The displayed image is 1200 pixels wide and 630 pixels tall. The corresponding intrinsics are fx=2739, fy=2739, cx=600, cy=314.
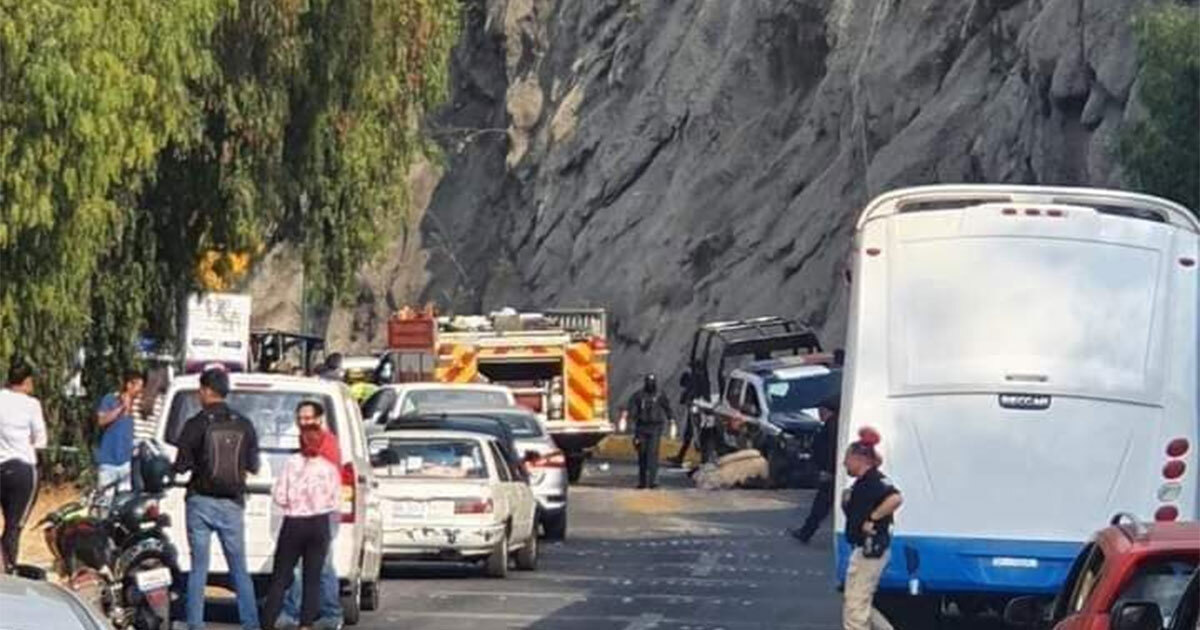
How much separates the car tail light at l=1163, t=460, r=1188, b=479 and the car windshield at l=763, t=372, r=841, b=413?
24063 mm

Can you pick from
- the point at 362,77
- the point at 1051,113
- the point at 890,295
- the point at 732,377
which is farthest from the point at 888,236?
the point at 1051,113

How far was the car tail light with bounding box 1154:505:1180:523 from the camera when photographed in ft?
57.7

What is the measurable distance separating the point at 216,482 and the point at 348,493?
1.81 metres

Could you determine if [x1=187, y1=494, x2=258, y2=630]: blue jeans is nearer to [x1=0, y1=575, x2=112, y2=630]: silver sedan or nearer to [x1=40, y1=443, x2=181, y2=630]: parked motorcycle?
[x1=40, y1=443, x2=181, y2=630]: parked motorcycle

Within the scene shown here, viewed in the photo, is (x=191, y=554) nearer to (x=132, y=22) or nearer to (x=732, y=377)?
(x=132, y=22)

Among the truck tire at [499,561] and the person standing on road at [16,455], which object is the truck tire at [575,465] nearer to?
the truck tire at [499,561]

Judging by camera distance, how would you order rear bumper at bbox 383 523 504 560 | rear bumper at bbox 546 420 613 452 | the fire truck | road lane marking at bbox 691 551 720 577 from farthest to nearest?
the fire truck → rear bumper at bbox 546 420 613 452 → road lane marking at bbox 691 551 720 577 → rear bumper at bbox 383 523 504 560

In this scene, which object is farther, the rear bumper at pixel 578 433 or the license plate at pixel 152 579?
the rear bumper at pixel 578 433

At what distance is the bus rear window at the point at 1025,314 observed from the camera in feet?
58.9

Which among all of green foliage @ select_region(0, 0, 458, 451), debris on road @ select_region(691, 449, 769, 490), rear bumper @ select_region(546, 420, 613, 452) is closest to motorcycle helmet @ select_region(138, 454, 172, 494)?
green foliage @ select_region(0, 0, 458, 451)

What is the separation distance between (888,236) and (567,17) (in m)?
59.9

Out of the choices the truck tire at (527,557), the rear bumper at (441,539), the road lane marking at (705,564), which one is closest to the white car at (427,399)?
the road lane marking at (705,564)

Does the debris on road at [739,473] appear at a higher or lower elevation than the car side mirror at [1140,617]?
lower

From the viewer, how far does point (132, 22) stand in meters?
24.8
